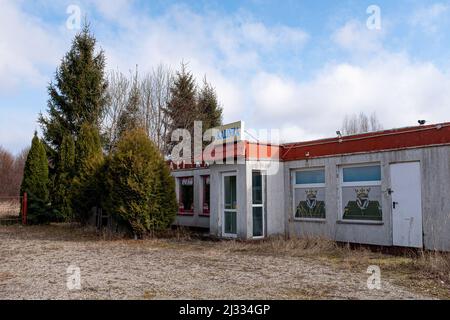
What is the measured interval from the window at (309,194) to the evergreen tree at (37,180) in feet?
40.9

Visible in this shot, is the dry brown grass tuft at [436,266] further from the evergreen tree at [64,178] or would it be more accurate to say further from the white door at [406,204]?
the evergreen tree at [64,178]

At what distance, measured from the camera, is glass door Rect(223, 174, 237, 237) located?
512 inches

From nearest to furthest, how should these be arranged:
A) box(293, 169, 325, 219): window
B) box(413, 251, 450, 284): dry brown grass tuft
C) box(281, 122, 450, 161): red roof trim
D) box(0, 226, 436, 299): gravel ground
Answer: box(0, 226, 436, 299): gravel ground < box(413, 251, 450, 284): dry brown grass tuft < box(281, 122, 450, 161): red roof trim < box(293, 169, 325, 219): window

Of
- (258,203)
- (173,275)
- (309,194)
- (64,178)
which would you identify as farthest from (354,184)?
(64,178)

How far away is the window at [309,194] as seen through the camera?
1215 centimetres

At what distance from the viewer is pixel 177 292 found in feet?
20.3

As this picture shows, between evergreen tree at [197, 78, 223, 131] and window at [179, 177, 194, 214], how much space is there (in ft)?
48.2

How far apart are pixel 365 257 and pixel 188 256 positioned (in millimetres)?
4180

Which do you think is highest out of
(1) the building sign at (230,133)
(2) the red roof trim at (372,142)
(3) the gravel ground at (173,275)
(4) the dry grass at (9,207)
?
(1) the building sign at (230,133)

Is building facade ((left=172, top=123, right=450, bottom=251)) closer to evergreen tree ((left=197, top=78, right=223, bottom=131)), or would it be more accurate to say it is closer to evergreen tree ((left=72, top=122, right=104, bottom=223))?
Answer: evergreen tree ((left=72, top=122, right=104, bottom=223))

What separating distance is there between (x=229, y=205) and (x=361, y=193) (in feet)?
13.9

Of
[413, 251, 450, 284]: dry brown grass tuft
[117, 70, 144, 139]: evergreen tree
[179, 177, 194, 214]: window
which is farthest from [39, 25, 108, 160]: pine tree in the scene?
[413, 251, 450, 284]: dry brown grass tuft

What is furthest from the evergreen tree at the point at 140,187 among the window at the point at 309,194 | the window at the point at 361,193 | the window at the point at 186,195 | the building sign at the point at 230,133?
the window at the point at 361,193
